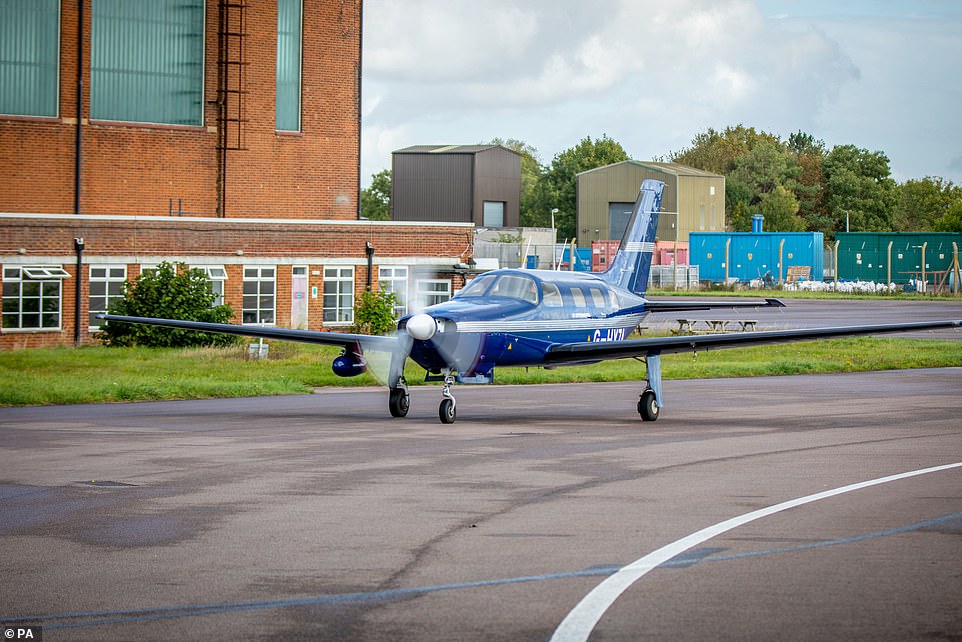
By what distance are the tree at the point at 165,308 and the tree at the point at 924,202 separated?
115 meters

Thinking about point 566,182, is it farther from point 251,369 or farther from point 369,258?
point 251,369

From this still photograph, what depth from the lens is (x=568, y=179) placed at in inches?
5098

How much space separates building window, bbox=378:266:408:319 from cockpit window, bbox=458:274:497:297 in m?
24.3

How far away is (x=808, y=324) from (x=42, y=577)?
4052 cm

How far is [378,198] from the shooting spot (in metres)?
139

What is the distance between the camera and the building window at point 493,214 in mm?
98188

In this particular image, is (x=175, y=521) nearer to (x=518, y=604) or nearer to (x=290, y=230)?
(x=518, y=604)

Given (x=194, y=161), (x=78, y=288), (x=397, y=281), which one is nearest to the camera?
(x=78, y=288)

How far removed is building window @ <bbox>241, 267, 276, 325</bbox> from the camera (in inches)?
1646

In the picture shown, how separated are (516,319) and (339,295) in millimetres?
24859

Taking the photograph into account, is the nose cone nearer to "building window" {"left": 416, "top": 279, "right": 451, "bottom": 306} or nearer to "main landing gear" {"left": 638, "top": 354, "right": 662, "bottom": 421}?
"main landing gear" {"left": 638, "top": 354, "right": 662, "bottom": 421}

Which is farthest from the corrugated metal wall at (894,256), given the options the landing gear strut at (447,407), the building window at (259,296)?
the landing gear strut at (447,407)

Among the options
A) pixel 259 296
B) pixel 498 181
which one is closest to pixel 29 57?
pixel 259 296

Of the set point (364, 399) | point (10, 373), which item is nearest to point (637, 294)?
point (364, 399)
